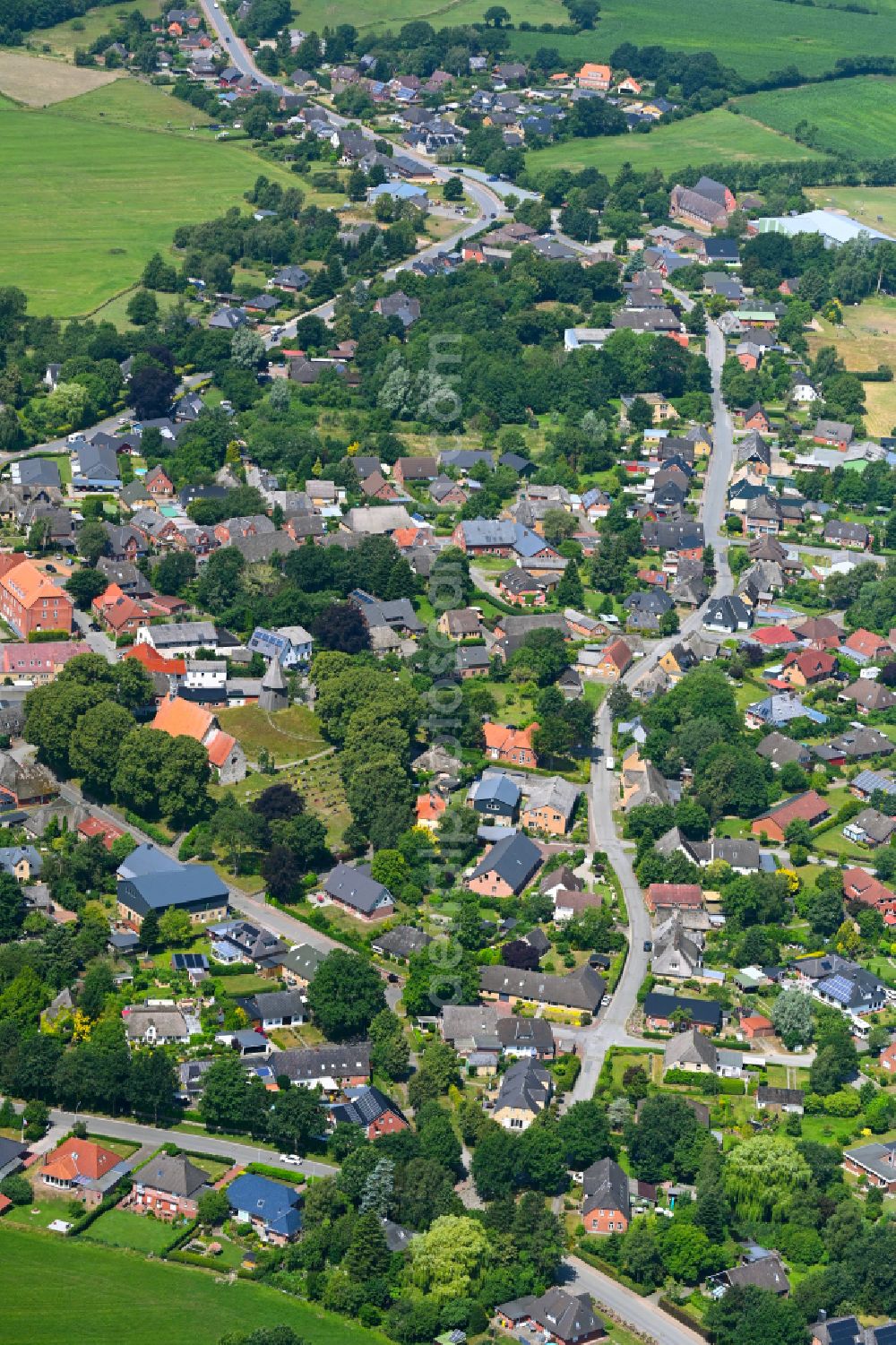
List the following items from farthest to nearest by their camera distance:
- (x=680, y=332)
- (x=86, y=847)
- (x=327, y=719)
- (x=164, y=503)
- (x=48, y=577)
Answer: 1. (x=680, y=332)
2. (x=164, y=503)
3. (x=48, y=577)
4. (x=327, y=719)
5. (x=86, y=847)

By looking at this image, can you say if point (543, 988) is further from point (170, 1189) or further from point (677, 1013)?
point (170, 1189)

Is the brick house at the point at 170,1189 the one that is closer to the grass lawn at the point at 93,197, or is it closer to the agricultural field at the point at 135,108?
the grass lawn at the point at 93,197

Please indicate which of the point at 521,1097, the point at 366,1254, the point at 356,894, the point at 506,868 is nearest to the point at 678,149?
the point at 506,868

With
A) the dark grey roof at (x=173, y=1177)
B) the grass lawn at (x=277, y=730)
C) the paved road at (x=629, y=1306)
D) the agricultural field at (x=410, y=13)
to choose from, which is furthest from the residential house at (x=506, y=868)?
the agricultural field at (x=410, y=13)

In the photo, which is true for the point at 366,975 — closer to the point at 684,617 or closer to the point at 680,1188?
the point at 680,1188

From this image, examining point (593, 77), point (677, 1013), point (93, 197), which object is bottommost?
point (677, 1013)

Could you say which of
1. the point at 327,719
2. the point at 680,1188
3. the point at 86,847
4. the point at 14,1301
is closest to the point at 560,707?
the point at 327,719
